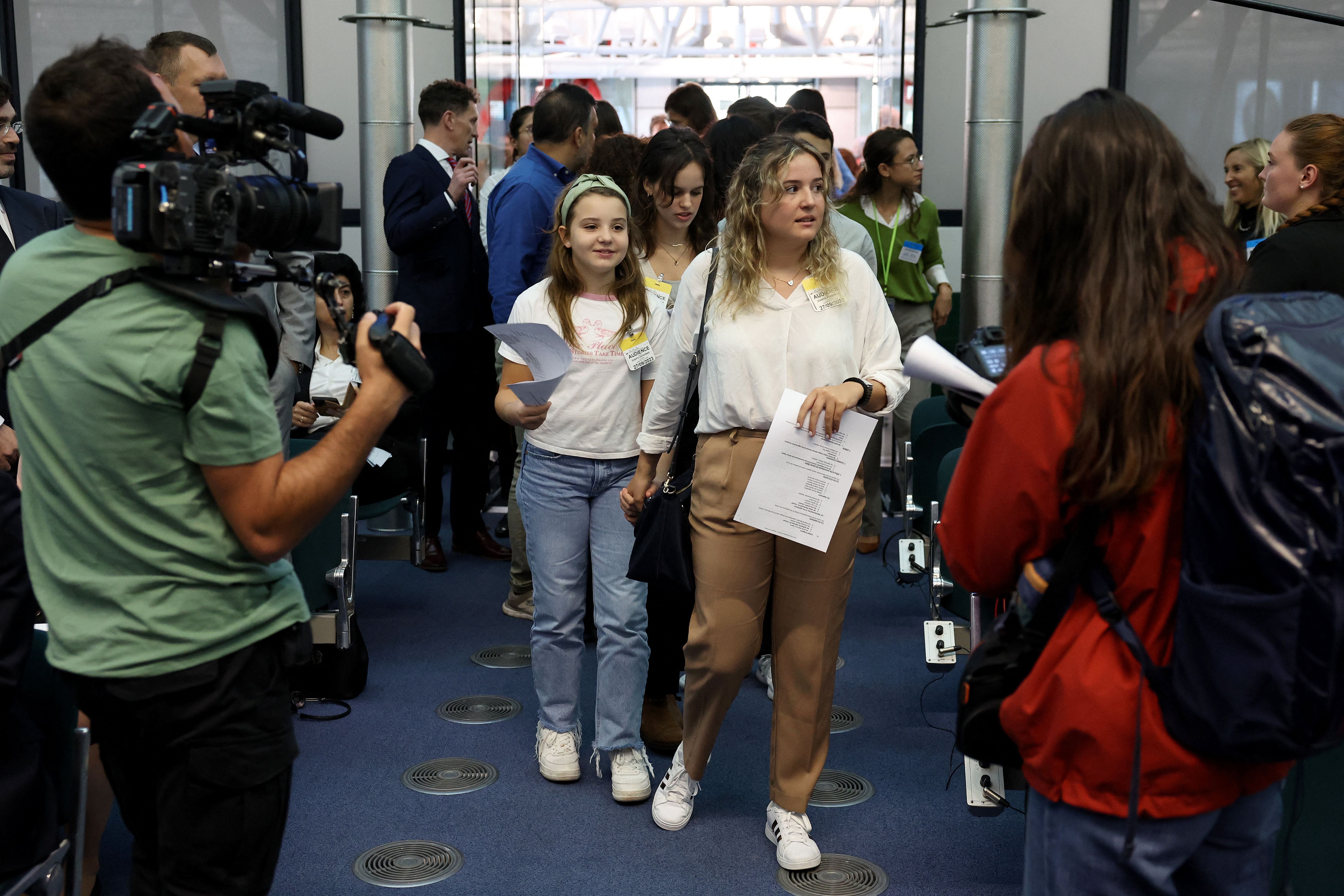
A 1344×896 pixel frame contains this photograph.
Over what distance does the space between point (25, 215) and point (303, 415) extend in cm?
118

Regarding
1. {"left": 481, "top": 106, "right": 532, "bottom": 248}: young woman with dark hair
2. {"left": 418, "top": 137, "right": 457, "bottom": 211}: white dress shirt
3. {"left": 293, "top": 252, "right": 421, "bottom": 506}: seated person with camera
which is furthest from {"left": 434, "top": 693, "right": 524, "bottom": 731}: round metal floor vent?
{"left": 418, "top": 137, "right": 457, "bottom": 211}: white dress shirt

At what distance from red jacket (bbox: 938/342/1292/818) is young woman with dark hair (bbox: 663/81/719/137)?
13.7 ft

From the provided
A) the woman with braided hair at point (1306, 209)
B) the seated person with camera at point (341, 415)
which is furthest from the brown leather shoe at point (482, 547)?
the woman with braided hair at point (1306, 209)

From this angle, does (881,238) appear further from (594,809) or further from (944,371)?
(944,371)

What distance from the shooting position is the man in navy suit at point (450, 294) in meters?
4.93

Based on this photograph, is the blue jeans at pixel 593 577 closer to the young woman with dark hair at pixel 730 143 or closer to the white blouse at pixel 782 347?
the white blouse at pixel 782 347

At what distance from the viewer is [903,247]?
17.8 ft

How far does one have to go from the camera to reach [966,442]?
1.42 m

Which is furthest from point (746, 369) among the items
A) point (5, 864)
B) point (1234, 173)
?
point (1234, 173)

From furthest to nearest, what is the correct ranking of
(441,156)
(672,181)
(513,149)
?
(513,149)
(441,156)
(672,181)

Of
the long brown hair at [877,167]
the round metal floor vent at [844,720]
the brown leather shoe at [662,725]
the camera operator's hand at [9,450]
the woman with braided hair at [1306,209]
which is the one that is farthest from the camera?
the long brown hair at [877,167]

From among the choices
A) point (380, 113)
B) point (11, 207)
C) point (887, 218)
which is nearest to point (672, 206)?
point (11, 207)

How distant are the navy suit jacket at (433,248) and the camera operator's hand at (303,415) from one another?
81 cm

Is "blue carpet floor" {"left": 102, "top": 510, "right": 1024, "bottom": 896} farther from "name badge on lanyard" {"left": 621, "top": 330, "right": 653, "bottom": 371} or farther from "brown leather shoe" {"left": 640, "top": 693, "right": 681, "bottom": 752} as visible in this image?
"name badge on lanyard" {"left": 621, "top": 330, "right": 653, "bottom": 371}
